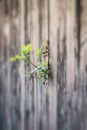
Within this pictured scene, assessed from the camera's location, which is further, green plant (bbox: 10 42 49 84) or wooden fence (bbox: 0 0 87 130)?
green plant (bbox: 10 42 49 84)

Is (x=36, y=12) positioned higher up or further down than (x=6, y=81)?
higher up

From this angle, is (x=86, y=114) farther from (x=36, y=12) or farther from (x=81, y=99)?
(x=36, y=12)

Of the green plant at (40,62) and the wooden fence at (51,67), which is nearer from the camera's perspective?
the wooden fence at (51,67)

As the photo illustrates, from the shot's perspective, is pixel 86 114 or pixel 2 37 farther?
pixel 2 37

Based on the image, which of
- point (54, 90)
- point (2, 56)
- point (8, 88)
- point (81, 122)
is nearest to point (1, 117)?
point (8, 88)

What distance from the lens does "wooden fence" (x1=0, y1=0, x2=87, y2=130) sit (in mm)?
2096

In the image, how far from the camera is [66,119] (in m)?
2.22

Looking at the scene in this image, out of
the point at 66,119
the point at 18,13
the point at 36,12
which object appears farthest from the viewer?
the point at 18,13

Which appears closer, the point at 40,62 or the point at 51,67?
the point at 51,67

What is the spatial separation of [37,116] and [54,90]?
1.24ft

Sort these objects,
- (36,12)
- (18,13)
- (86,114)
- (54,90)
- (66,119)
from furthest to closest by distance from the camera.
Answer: (18,13) → (36,12) → (54,90) → (66,119) → (86,114)

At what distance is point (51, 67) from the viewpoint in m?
2.40

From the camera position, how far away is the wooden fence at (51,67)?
2096 mm

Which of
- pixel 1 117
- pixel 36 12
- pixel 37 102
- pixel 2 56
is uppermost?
pixel 36 12
